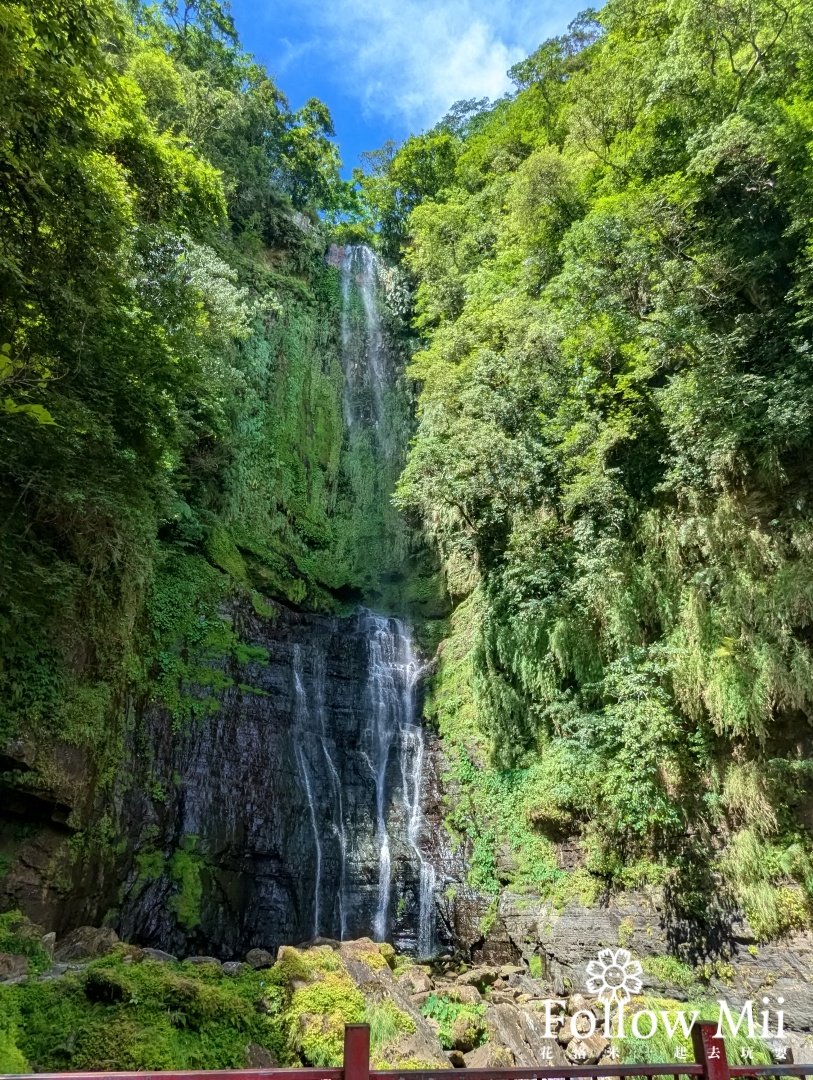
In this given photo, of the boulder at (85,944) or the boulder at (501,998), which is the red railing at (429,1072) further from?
the boulder at (501,998)

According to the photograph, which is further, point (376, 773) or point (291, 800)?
point (376, 773)

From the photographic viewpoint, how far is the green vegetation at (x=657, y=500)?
25.6 feet

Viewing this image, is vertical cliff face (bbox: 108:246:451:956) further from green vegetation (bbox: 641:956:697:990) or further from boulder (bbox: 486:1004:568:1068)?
green vegetation (bbox: 641:956:697:990)

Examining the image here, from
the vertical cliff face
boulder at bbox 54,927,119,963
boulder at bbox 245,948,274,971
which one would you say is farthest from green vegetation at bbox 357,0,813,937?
boulder at bbox 54,927,119,963

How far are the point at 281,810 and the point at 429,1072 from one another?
9334 millimetres

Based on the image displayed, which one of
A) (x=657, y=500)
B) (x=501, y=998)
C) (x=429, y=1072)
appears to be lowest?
(x=501, y=998)

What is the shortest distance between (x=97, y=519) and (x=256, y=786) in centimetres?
576

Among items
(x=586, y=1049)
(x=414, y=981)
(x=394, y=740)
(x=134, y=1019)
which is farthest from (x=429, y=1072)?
(x=394, y=740)

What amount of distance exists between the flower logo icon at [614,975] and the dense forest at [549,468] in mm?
809

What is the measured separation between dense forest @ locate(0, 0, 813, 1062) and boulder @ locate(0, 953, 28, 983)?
7.11 ft

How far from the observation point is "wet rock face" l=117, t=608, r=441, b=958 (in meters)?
9.03

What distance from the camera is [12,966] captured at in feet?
17.6


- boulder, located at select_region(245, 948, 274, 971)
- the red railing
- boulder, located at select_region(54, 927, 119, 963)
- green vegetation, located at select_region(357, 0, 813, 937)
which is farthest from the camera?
green vegetation, located at select_region(357, 0, 813, 937)

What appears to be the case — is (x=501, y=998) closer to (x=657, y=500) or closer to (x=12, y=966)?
(x=12, y=966)
